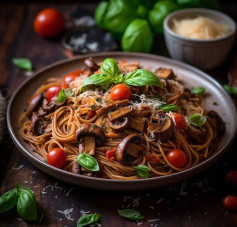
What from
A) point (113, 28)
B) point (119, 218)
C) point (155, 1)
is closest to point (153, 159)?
point (119, 218)

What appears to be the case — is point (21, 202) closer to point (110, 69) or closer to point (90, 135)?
point (90, 135)

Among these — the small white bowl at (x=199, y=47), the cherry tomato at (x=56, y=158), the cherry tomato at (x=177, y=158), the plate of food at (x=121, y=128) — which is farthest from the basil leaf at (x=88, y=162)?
the small white bowl at (x=199, y=47)

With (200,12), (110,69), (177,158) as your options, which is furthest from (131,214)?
(200,12)

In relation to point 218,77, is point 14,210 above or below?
above

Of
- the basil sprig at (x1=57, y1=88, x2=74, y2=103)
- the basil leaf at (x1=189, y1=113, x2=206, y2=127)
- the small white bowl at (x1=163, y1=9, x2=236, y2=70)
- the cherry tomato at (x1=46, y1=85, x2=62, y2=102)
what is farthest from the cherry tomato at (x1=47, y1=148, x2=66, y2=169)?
the small white bowl at (x1=163, y1=9, x2=236, y2=70)

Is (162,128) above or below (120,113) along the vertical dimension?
below

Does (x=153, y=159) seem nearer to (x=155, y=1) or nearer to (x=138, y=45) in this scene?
(x=138, y=45)
